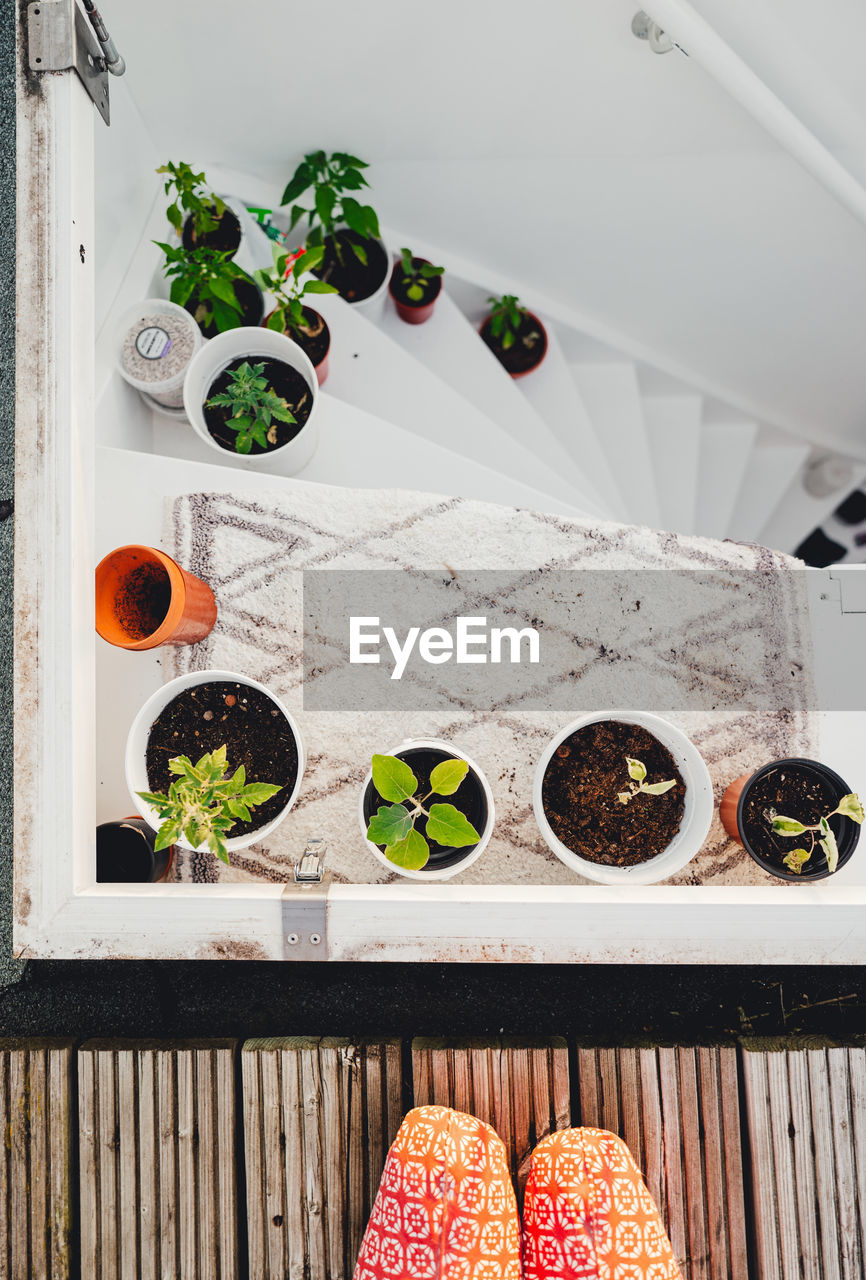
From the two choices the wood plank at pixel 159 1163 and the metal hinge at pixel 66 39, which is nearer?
the metal hinge at pixel 66 39

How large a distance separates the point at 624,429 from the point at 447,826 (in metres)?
1.76

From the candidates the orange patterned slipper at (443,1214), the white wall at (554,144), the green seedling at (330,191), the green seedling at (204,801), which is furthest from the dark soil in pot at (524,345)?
the orange patterned slipper at (443,1214)

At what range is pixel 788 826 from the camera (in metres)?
1.00

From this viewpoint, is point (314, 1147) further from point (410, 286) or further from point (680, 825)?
point (410, 286)

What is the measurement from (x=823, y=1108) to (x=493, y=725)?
0.75 m

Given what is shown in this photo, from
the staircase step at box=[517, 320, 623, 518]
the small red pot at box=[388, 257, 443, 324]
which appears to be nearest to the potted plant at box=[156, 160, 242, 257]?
the small red pot at box=[388, 257, 443, 324]

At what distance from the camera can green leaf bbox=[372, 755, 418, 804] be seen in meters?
0.96

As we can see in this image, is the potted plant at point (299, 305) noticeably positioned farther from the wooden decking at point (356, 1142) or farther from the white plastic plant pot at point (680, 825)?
the wooden decking at point (356, 1142)

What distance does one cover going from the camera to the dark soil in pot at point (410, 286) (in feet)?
6.47

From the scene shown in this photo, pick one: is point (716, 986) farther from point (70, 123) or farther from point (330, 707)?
point (70, 123)

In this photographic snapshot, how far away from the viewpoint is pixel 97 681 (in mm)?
1236

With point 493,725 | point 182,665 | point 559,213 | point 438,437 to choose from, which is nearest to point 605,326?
point 559,213

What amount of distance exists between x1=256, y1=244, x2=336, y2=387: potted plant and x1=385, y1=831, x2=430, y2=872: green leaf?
3.21 ft

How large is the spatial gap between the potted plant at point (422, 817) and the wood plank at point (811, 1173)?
60cm
